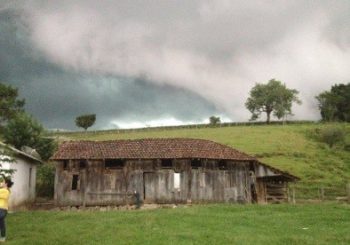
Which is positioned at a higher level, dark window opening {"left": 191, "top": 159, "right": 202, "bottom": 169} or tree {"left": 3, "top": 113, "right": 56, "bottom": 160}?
tree {"left": 3, "top": 113, "right": 56, "bottom": 160}

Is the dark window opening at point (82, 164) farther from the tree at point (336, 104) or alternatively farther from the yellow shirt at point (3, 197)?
the tree at point (336, 104)

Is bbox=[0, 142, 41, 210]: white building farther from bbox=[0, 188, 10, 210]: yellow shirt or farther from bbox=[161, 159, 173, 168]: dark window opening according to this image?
bbox=[0, 188, 10, 210]: yellow shirt

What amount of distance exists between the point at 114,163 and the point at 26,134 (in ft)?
55.3

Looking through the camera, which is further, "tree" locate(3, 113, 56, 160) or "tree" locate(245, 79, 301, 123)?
"tree" locate(245, 79, 301, 123)

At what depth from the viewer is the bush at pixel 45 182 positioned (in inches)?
1598

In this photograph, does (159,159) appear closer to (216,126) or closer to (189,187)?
(189,187)

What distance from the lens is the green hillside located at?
152 feet

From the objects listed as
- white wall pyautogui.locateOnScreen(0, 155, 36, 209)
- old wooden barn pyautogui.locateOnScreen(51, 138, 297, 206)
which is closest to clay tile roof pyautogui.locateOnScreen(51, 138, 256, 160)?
old wooden barn pyautogui.locateOnScreen(51, 138, 297, 206)

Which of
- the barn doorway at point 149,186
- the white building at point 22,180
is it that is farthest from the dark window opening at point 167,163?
the white building at point 22,180

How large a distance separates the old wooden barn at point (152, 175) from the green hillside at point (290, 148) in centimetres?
1162

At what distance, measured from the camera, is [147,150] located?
111 ft

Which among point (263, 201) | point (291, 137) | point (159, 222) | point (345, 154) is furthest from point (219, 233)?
point (291, 137)

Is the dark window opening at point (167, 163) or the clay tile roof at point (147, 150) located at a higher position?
the clay tile roof at point (147, 150)

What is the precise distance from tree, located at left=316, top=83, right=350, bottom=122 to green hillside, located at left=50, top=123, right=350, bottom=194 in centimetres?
1699
